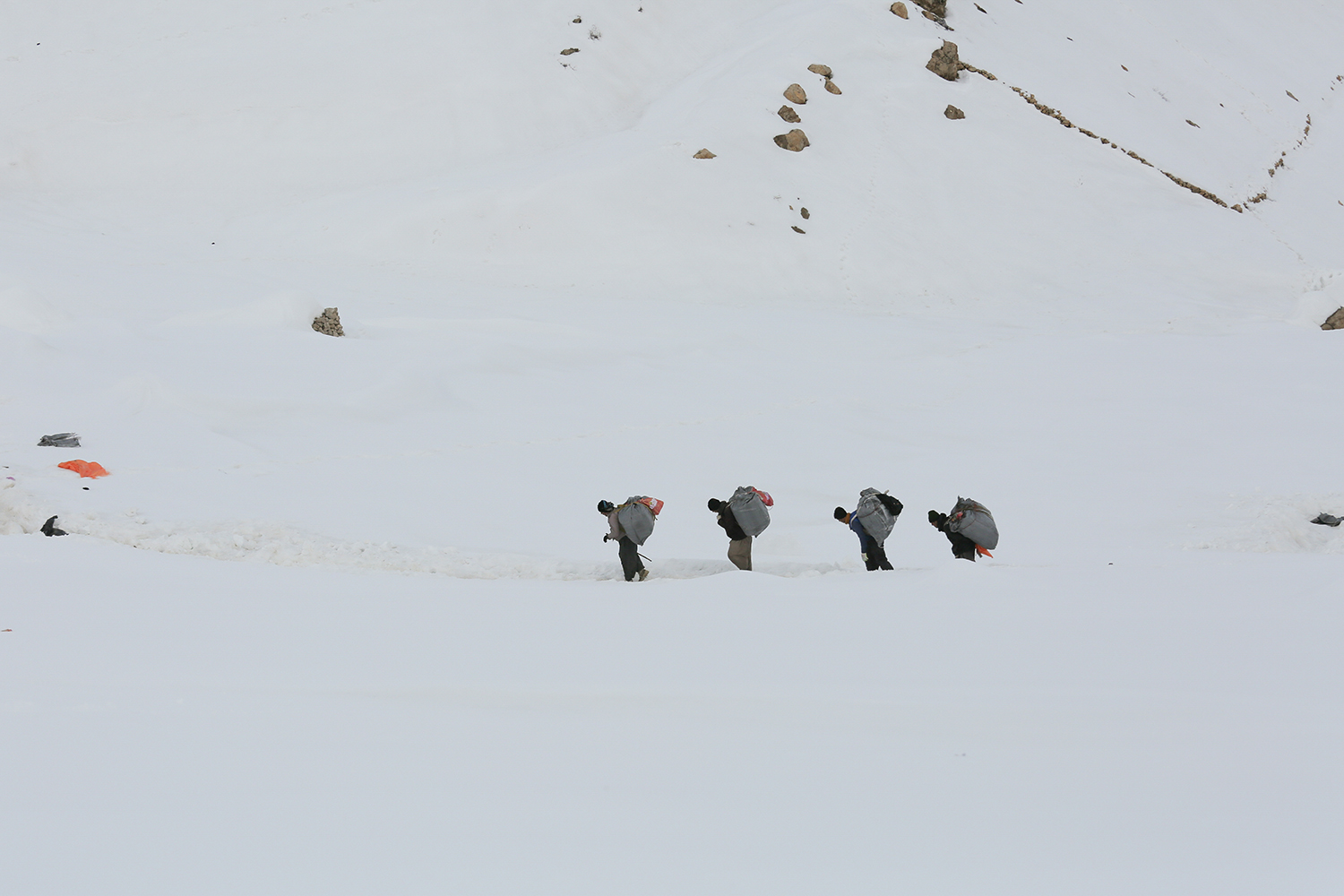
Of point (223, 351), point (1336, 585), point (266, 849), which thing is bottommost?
point (266, 849)

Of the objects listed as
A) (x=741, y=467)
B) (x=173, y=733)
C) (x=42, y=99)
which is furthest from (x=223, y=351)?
(x=42, y=99)

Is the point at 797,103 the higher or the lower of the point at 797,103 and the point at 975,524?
the higher

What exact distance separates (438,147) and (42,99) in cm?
935

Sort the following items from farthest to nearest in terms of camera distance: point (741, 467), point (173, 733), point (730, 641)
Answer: point (741, 467) < point (730, 641) < point (173, 733)

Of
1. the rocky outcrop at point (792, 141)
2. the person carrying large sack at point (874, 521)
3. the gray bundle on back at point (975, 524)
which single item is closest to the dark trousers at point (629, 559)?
the person carrying large sack at point (874, 521)

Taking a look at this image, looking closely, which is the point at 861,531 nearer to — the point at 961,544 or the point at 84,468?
the point at 961,544

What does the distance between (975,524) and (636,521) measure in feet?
7.33

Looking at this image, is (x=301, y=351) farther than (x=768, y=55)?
No

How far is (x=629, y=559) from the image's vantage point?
617 cm

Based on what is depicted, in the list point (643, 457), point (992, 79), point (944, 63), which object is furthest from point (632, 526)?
point (992, 79)

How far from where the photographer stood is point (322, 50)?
23.8 m

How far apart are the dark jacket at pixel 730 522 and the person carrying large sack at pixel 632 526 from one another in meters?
0.44

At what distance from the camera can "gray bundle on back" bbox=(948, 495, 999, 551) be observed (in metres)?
5.81

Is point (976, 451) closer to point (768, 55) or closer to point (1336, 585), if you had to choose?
→ point (1336, 585)
